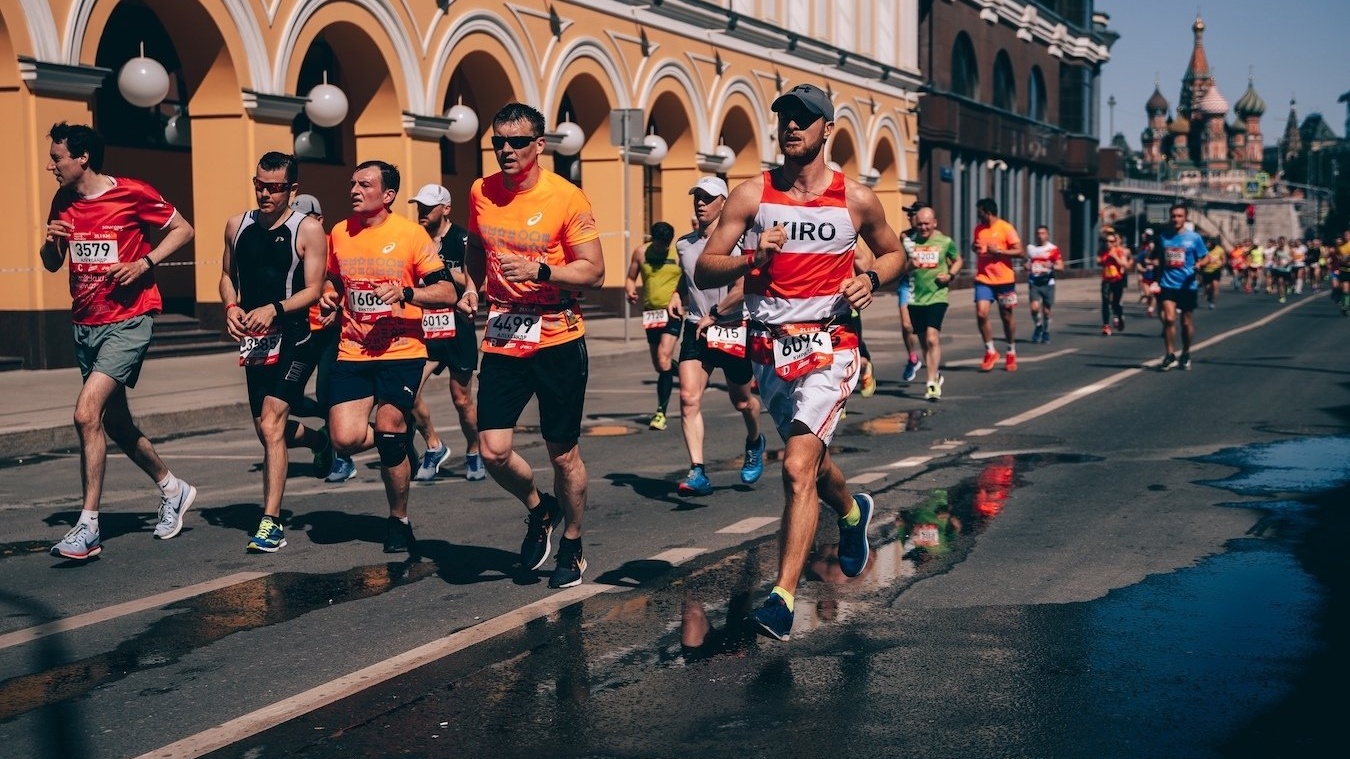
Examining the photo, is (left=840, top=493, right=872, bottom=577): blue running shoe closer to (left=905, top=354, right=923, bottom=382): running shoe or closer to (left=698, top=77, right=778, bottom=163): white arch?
(left=905, top=354, right=923, bottom=382): running shoe

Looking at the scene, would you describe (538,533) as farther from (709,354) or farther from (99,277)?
(709,354)

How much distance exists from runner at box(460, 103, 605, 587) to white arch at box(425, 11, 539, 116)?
17.8 meters

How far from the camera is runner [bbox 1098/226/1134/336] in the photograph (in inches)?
1075

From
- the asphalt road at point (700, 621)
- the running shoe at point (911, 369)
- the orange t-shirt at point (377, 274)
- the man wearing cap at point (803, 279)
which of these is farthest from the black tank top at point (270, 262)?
the running shoe at point (911, 369)

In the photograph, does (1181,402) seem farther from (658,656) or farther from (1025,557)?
(658,656)

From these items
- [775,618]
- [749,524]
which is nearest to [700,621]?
[775,618]

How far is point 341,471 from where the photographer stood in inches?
399

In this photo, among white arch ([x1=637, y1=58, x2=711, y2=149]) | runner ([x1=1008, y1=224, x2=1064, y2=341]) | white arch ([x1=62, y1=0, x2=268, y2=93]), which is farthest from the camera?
white arch ([x1=637, y1=58, x2=711, y2=149])

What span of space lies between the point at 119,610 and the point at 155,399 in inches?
339

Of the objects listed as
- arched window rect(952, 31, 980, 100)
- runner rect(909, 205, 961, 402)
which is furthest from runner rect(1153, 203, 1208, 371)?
arched window rect(952, 31, 980, 100)

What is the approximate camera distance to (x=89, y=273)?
7.66 m

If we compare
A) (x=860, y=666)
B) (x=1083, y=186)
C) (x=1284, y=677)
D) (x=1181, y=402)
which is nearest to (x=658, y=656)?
(x=860, y=666)

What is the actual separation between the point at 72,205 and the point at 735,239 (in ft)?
11.8

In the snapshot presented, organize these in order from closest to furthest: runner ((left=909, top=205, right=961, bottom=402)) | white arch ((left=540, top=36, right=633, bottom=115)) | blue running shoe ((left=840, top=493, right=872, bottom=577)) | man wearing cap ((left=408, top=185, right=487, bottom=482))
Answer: blue running shoe ((left=840, top=493, right=872, bottom=577)), man wearing cap ((left=408, top=185, right=487, bottom=482)), runner ((left=909, top=205, right=961, bottom=402)), white arch ((left=540, top=36, right=633, bottom=115))
